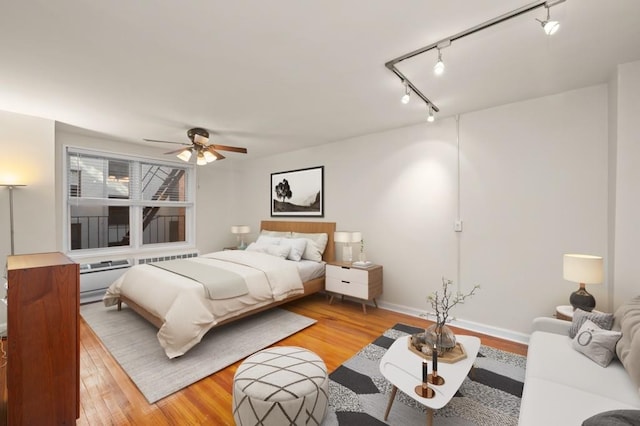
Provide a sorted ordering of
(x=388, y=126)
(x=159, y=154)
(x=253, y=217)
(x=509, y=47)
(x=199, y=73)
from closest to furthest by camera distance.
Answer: (x=509, y=47)
(x=199, y=73)
(x=388, y=126)
(x=159, y=154)
(x=253, y=217)

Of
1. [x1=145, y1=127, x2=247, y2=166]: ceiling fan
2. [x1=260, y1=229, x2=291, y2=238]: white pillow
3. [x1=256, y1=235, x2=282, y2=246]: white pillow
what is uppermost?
Answer: [x1=145, y1=127, x2=247, y2=166]: ceiling fan

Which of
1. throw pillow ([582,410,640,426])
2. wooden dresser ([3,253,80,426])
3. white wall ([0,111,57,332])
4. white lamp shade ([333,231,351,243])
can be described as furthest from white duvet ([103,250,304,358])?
throw pillow ([582,410,640,426])

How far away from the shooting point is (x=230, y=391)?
2088mm

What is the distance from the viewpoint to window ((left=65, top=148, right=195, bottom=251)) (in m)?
4.17

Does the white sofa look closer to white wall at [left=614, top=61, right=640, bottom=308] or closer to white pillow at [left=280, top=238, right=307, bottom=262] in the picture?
white wall at [left=614, top=61, right=640, bottom=308]

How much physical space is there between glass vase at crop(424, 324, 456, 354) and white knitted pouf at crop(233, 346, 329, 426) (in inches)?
31.6

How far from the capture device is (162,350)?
2.65m

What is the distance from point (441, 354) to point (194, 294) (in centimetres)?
222

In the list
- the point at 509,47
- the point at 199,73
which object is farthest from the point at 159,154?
the point at 509,47

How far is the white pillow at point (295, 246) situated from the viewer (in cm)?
425

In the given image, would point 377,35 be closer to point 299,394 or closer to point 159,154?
point 299,394

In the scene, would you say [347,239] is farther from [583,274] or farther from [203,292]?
[583,274]

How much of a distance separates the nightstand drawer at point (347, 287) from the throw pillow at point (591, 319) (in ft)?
6.57

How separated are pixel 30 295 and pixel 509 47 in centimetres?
333
